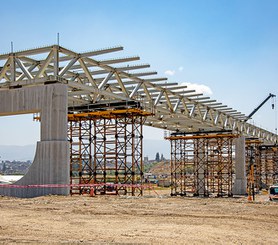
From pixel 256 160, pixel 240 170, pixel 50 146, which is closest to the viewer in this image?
pixel 50 146

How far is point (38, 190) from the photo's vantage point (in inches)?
920

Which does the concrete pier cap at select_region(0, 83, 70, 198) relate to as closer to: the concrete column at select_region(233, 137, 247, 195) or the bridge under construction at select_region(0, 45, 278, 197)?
the bridge under construction at select_region(0, 45, 278, 197)

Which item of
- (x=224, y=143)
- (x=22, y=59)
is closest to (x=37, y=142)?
(x=22, y=59)

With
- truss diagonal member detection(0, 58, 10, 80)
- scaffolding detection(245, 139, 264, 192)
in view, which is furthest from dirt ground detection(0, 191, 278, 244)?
scaffolding detection(245, 139, 264, 192)

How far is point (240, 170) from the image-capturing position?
4862cm

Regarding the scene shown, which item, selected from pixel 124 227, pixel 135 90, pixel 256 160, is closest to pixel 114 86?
pixel 135 90

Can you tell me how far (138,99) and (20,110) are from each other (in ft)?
35.6

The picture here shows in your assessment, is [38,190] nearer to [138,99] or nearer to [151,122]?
[138,99]

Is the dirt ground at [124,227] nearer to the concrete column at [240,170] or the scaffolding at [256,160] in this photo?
the concrete column at [240,170]

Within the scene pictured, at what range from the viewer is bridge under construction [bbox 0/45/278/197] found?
77.6 ft

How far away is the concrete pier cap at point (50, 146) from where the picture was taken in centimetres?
2333

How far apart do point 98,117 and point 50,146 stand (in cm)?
1045

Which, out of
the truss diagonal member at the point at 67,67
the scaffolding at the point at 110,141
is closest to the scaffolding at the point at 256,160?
the scaffolding at the point at 110,141

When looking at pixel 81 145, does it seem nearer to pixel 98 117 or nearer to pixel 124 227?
pixel 98 117
